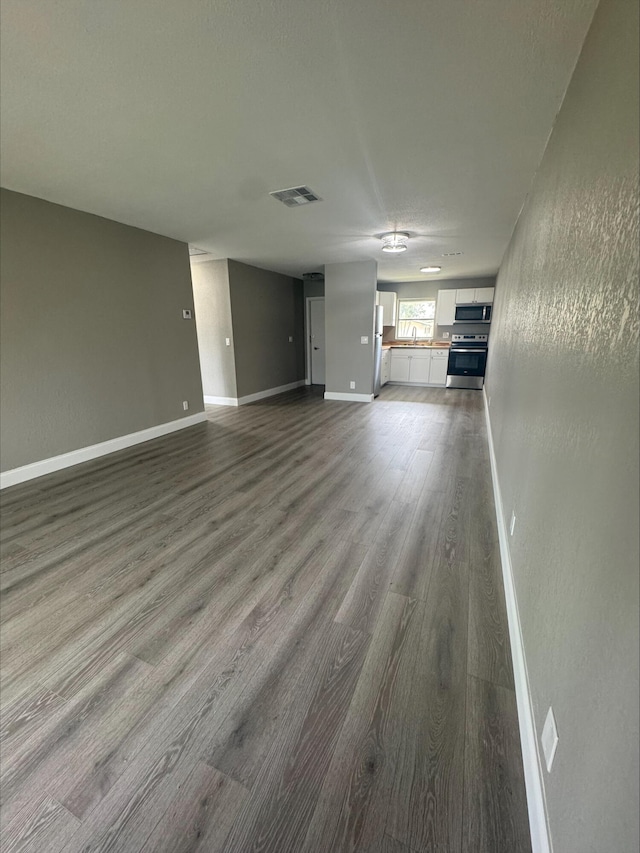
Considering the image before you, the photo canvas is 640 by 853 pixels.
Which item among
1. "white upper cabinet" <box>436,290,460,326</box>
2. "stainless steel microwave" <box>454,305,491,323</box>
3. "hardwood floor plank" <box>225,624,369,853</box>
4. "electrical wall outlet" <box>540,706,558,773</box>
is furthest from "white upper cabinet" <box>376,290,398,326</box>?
"electrical wall outlet" <box>540,706,558,773</box>

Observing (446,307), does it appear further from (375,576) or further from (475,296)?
(375,576)

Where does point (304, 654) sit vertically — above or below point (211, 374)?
below

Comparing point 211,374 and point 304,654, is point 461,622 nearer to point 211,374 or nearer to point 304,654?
point 304,654

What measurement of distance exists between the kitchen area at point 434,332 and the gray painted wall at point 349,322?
0.49 m

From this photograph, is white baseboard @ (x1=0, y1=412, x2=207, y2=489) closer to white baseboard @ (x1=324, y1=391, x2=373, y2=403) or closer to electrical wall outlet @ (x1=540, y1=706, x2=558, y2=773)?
white baseboard @ (x1=324, y1=391, x2=373, y2=403)

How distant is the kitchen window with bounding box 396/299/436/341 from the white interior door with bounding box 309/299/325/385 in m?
2.05

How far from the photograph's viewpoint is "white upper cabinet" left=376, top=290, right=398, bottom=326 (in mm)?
7539

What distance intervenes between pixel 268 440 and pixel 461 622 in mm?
3112

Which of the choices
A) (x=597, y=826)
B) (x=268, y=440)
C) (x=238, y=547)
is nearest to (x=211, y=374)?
(x=268, y=440)

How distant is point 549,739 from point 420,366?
7.40m

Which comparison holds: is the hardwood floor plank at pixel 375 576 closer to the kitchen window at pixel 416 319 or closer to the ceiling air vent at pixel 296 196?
the ceiling air vent at pixel 296 196

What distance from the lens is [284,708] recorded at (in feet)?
4.16

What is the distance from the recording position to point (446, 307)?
741 cm

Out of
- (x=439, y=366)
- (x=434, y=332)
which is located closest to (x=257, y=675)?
(x=439, y=366)
